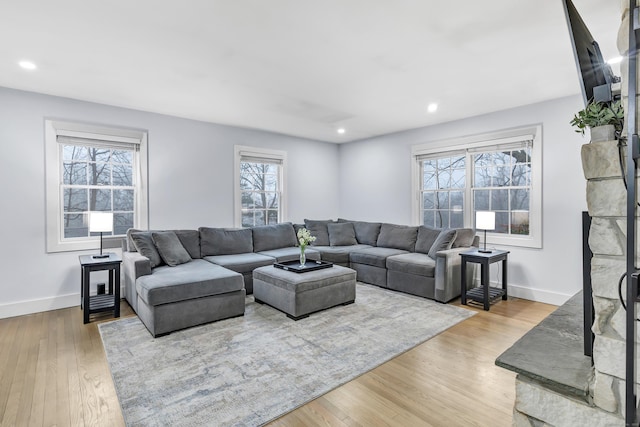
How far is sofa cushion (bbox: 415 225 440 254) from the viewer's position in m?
4.86

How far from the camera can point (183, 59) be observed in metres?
2.91

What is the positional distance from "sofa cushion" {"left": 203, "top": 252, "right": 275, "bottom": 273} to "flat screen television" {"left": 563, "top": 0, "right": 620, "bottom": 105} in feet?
12.7

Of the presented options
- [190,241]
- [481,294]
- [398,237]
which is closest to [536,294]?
[481,294]

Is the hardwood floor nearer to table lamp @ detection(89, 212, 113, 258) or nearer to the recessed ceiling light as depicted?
table lamp @ detection(89, 212, 113, 258)

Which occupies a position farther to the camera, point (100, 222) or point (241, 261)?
point (241, 261)

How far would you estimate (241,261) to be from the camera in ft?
14.4

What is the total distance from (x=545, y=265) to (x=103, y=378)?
16.0ft

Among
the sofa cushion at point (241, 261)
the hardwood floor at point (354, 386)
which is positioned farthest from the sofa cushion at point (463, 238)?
the sofa cushion at point (241, 261)

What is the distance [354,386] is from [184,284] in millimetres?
1935

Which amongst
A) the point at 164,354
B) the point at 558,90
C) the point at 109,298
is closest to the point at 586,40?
the point at 558,90

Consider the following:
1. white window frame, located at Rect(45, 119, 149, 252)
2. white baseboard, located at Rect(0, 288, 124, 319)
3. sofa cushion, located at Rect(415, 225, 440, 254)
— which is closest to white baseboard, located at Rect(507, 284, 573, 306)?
sofa cushion, located at Rect(415, 225, 440, 254)

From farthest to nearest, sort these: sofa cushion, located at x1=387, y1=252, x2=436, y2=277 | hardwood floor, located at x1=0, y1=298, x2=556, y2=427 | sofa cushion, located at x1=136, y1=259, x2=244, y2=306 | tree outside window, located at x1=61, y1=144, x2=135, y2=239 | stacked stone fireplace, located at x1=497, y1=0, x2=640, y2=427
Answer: sofa cushion, located at x1=387, y1=252, x2=436, y2=277
tree outside window, located at x1=61, y1=144, x2=135, y2=239
sofa cushion, located at x1=136, y1=259, x2=244, y2=306
hardwood floor, located at x1=0, y1=298, x2=556, y2=427
stacked stone fireplace, located at x1=497, y1=0, x2=640, y2=427

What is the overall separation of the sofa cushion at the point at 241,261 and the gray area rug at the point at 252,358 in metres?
0.61

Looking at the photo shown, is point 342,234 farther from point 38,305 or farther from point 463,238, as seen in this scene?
point 38,305
